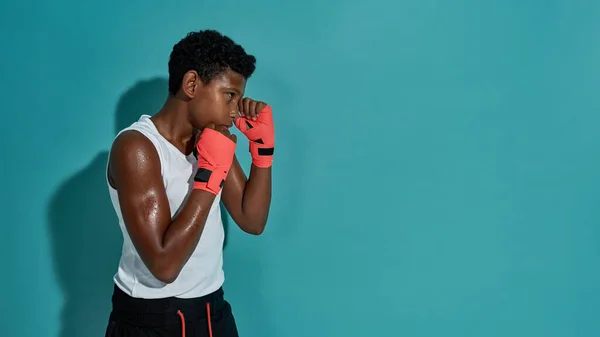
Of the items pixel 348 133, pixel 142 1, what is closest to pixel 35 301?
pixel 142 1

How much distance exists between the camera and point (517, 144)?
1.86 meters

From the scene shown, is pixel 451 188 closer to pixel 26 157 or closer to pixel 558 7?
pixel 558 7

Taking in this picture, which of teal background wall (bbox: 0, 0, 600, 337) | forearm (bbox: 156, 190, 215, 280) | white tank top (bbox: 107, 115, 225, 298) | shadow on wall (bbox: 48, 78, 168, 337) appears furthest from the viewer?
shadow on wall (bbox: 48, 78, 168, 337)

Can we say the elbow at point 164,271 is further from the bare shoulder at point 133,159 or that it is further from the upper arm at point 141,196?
the bare shoulder at point 133,159

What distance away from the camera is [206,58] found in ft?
4.69

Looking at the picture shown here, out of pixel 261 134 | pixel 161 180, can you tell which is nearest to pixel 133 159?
pixel 161 180

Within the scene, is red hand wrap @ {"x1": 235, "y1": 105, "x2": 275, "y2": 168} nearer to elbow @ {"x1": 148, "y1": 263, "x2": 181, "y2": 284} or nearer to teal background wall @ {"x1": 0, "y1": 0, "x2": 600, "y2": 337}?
Result: teal background wall @ {"x1": 0, "y1": 0, "x2": 600, "y2": 337}

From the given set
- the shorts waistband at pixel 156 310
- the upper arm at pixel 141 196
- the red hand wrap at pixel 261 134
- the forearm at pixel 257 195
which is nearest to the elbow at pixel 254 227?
the forearm at pixel 257 195

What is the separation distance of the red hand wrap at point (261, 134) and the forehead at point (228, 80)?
6.9 inches

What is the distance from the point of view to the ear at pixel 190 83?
1.42m

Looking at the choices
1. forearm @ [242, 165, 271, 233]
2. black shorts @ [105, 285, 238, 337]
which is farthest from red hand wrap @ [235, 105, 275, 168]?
black shorts @ [105, 285, 238, 337]

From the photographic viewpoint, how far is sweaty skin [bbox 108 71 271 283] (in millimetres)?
1287

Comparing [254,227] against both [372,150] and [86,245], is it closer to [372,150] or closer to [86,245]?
[372,150]

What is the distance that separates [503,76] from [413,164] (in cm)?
37
